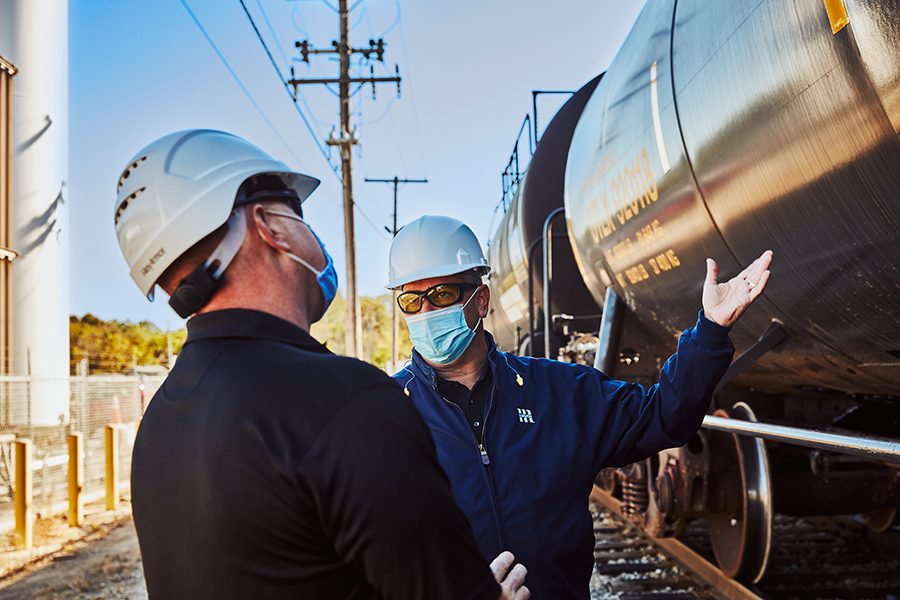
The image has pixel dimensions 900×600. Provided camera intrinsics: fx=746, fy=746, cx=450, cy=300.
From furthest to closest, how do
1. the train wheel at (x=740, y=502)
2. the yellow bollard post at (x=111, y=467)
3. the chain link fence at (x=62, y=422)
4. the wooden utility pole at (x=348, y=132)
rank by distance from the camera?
1. the wooden utility pole at (x=348, y=132)
2. the chain link fence at (x=62, y=422)
3. the yellow bollard post at (x=111, y=467)
4. the train wheel at (x=740, y=502)

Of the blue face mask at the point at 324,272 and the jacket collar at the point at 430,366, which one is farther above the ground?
the blue face mask at the point at 324,272

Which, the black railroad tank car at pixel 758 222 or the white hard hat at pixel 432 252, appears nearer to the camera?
the black railroad tank car at pixel 758 222

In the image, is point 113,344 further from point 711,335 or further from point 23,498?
point 711,335

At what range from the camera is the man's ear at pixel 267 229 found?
1465 millimetres

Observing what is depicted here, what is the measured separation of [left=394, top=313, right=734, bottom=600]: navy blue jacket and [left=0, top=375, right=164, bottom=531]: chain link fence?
323 inches

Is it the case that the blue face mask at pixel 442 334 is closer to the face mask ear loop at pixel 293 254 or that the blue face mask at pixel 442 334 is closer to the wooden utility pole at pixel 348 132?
the face mask ear loop at pixel 293 254

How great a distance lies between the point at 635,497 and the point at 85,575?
4.59m

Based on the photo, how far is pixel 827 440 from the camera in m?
2.49

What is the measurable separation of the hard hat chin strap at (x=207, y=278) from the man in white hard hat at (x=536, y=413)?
113 cm

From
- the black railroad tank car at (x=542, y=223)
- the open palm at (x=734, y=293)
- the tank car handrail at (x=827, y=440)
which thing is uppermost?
the black railroad tank car at (x=542, y=223)

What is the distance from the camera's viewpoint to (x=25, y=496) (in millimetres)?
7281

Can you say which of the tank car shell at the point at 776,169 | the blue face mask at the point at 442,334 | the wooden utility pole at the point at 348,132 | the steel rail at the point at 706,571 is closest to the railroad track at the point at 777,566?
the steel rail at the point at 706,571

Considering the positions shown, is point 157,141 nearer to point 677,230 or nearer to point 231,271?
point 231,271

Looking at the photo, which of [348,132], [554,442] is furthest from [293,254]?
[348,132]
